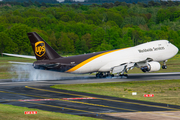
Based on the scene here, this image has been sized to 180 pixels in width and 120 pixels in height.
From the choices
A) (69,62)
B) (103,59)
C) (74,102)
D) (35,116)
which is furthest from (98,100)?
(103,59)

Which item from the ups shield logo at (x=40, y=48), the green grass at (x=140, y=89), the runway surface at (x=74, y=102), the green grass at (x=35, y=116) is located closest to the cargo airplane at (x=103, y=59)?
the ups shield logo at (x=40, y=48)

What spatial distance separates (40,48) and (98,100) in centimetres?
2021

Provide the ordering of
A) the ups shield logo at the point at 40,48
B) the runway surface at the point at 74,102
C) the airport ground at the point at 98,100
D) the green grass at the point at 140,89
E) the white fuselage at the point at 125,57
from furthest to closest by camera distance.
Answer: the white fuselage at the point at 125,57, the ups shield logo at the point at 40,48, the green grass at the point at 140,89, the runway surface at the point at 74,102, the airport ground at the point at 98,100

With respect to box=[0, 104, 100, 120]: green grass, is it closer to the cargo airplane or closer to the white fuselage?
the cargo airplane

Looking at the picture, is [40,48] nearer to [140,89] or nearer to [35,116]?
[140,89]

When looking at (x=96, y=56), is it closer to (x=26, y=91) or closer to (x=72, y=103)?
(x=26, y=91)

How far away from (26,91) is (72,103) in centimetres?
1133

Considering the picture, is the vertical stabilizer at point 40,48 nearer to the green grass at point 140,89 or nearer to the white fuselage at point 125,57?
the white fuselage at point 125,57

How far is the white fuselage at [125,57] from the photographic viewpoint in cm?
5631

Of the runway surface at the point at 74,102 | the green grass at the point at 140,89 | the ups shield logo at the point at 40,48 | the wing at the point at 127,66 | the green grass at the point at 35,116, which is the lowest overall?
the green grass at the point at 35,116

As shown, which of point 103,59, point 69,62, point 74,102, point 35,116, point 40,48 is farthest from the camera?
point 103,59

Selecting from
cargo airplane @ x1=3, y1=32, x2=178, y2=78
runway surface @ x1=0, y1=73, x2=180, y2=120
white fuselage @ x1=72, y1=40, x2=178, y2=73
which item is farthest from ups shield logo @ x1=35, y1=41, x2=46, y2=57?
runway surface @ x1=0, y1=73, x2=180, y2=120

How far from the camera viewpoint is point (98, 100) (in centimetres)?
3581

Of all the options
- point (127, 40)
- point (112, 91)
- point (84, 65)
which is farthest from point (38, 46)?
point (127, 40)
